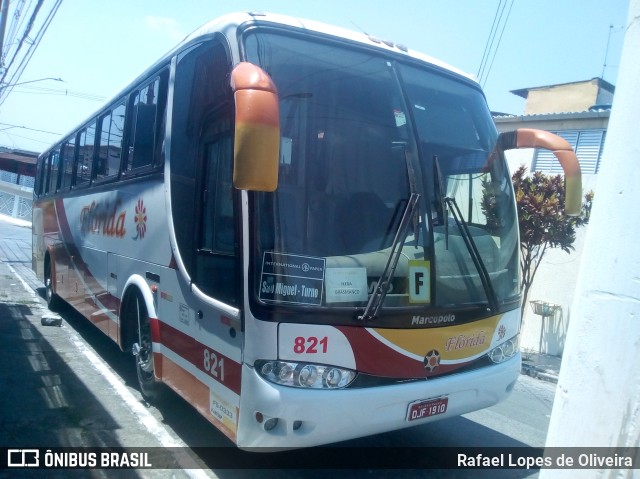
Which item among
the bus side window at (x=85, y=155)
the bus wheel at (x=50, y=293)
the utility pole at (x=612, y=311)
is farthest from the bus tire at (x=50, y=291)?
the utility pole at (x=612, y=311)

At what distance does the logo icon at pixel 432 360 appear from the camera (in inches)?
157

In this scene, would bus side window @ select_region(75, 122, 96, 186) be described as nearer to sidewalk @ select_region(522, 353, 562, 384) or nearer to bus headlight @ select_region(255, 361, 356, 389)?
bus headlight @ select_region(255, 361, 356, 389)

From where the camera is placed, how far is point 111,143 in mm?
7109

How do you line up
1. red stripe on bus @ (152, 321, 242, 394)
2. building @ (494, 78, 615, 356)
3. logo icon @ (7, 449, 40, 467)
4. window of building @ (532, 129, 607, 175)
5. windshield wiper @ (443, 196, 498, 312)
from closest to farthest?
1. red stripe on bus @ (152, 321, 242, 394)
2. windshield wiper @ (443, 196, 498, 312)
3. logo icon @ (7, 449, 40, 467)
4. building @ (494, 78, 615, 356)
5. window of building @ (532, 129, 607, 175)

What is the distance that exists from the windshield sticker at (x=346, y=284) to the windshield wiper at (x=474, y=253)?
0.89 meters

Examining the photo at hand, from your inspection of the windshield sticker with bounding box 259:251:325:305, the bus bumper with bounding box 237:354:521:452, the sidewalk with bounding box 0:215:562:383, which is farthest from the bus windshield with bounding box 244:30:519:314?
the sidewalk with bounding box 0:215:562:383

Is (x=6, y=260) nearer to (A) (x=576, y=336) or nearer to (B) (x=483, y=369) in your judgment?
(B) (x=483, y=369)

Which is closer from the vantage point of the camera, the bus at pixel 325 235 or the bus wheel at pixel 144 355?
the bus at pixel 325 235

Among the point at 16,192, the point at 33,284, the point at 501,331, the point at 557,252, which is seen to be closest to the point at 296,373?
the point at 501,331

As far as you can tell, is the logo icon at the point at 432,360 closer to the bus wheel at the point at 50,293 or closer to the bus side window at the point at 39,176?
the bus wheel at the point at 50,293

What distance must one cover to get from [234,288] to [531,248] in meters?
8.13

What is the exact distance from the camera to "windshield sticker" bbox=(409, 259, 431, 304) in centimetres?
390

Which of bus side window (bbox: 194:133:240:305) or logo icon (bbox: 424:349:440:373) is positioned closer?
bus side window (bbox: 194:133:240:305)

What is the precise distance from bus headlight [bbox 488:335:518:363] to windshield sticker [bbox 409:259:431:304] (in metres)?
0.91
